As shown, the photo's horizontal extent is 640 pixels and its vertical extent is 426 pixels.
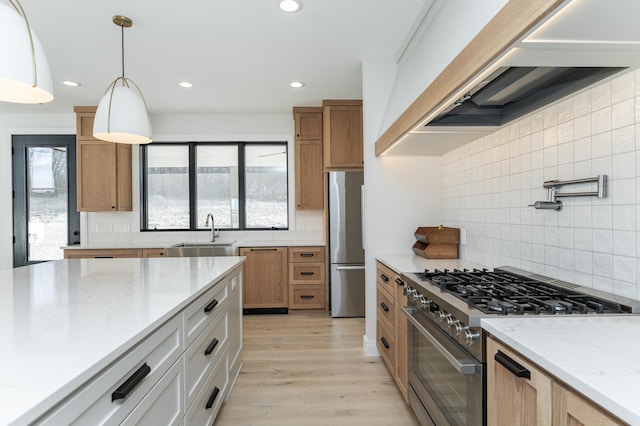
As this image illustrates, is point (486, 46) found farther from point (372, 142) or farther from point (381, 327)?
point (381, 327)

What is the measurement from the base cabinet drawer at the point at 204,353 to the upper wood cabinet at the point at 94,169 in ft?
10.1

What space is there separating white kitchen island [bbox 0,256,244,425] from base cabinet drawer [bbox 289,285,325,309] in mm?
1869

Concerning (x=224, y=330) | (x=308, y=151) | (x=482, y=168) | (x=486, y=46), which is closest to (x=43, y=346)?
(x=224, y=330)

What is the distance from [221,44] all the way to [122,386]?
8.47 ft

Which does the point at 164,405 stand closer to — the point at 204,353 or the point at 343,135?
the point at 204,353

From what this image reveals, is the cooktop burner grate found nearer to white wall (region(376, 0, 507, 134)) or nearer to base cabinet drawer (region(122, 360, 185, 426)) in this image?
white wall (region(376, 0, 507, 134))

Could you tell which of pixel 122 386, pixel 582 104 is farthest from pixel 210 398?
pixel 582 104

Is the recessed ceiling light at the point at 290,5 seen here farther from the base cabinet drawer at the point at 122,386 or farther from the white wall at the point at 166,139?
the white wall at the point at 166,139

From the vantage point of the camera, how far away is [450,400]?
1.34 meters

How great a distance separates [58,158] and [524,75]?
5.29m

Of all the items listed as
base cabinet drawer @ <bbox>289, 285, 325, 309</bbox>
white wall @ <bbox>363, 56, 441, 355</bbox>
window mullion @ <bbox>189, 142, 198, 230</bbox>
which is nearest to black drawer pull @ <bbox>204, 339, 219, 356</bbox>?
white wall @ <bbox>363, 56, 441, 355</bbox>

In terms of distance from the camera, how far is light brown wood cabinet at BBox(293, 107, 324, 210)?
14.0 ft

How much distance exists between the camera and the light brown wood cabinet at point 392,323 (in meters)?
2.00

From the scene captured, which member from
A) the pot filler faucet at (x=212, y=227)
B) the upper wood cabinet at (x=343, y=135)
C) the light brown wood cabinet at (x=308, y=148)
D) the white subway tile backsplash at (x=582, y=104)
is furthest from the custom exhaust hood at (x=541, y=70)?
the pot filler faucet at (x=212, y=227)
